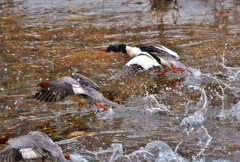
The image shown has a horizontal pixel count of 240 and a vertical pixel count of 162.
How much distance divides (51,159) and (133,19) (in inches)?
228

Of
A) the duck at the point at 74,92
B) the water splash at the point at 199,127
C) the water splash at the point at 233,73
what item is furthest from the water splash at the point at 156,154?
the water splash at the point at 233,73

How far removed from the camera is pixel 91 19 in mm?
10508

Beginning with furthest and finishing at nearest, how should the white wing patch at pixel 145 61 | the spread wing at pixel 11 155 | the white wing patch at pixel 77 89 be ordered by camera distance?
1. the white wing patch at pixel 145 61
2. the white wing patch at pixel 77 89
3. the spread wing at pixel 11 155

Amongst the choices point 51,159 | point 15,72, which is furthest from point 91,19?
point 51,159

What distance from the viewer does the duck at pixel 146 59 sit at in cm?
684

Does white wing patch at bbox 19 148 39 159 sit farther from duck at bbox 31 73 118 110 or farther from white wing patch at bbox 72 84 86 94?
white wing patch at bbox 72 84 86 94

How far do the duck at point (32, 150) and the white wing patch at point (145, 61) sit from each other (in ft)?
7.60

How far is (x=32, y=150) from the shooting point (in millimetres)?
4734

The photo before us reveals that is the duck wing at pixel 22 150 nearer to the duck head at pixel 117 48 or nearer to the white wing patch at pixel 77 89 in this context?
the white wing patch at pixel 77 89

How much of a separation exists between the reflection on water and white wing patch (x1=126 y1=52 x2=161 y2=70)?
9.9 inches

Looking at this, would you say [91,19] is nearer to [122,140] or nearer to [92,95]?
[92,95]

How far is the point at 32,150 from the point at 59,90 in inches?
48.7

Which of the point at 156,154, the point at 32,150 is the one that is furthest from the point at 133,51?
the point at 32,150

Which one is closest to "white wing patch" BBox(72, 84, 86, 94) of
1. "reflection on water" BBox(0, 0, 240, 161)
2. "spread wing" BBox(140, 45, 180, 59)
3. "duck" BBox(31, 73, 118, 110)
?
"duck" BBox(31, 73, 118, 110)
